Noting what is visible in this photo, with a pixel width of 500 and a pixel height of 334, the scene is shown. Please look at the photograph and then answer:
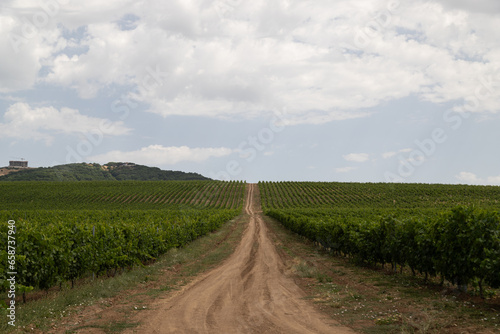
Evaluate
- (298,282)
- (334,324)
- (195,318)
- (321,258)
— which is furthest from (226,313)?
(321,258)

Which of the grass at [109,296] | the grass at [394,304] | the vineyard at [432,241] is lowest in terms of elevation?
the grass at [109,296]

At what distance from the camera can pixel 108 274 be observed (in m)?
16.3

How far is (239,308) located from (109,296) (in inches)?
193

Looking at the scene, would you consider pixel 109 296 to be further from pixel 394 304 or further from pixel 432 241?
pixel 432 241

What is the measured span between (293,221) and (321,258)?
55.0ft

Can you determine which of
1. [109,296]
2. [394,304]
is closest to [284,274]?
[394,304]

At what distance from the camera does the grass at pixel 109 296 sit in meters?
8.58

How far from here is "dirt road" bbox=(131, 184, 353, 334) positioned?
27.0 feet

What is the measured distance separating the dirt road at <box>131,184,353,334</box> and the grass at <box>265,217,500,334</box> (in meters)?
0.71

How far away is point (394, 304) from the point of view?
989 cm

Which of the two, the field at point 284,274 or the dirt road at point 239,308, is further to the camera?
the field at point 284,274

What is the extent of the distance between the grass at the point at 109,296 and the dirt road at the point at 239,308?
2.89ft

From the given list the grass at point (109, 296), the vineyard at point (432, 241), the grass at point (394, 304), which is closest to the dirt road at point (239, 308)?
the grass at point (394, 304)

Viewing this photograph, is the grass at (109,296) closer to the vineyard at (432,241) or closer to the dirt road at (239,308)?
the dirt road at (239,308)
